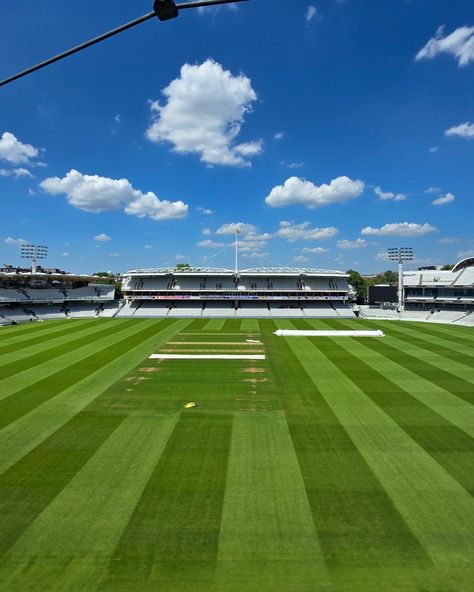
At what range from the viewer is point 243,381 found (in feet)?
65.1

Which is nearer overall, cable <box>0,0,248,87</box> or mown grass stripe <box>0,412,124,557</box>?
cable <box>0,0,248,87</box>

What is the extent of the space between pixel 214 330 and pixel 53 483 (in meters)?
30.4

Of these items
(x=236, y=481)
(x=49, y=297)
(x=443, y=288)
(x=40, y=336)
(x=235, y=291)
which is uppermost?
(x=443, y=288)

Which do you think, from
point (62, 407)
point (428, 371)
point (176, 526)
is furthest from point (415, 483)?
point (428, 371)

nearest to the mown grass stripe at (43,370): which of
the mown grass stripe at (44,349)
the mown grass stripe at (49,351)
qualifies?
the mown grass stripe at (49,351)

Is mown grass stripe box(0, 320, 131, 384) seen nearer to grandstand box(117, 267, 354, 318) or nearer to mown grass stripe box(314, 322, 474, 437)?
grandstand box(117, 267, 354, 318)

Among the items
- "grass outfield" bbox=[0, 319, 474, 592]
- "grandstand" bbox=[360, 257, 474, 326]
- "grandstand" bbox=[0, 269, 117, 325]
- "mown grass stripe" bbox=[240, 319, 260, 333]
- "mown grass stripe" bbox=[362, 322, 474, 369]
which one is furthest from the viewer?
"grandstand" bbox=[0, 269, 117, 325]

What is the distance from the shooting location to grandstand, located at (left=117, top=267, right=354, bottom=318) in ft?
194

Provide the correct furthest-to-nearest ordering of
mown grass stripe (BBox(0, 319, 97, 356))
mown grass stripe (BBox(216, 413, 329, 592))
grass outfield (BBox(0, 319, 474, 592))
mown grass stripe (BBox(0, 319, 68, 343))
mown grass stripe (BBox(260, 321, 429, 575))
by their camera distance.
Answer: mown grass stripe (BBox(0, 319, 68, 343)) < mown grass stripe (BBox(0, 319, 97, 356)) < mown grass stripe (BBox(260, 321, 429, 575)) < grass outfield (BBox(0, 319, 474, 592)) < mown grass stripe (BBox(216, 413, 329, 592))

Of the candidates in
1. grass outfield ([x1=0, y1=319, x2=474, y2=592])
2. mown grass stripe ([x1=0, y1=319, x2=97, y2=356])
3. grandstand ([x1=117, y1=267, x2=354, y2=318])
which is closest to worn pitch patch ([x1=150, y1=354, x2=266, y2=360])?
grass outfield ([x1=0, y1=319, x2=474, y2=592])

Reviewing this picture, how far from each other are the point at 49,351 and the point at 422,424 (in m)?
25.6

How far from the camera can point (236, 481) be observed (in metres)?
10.2

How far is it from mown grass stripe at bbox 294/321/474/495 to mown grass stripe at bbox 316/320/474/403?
245 centimetres

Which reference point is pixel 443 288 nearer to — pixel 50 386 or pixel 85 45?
pixel 50 386
